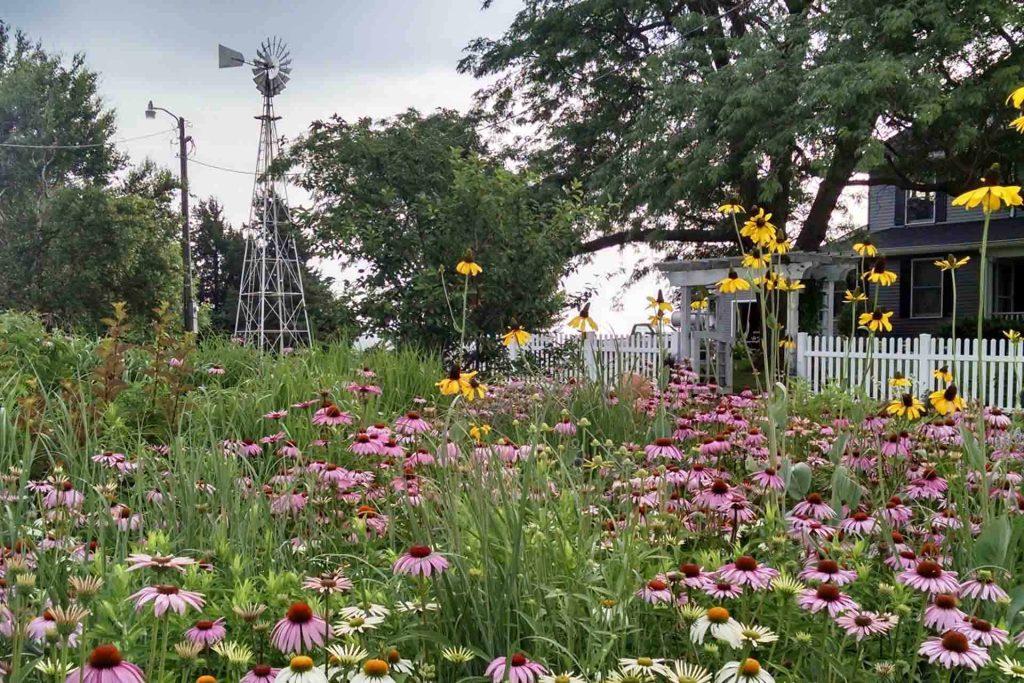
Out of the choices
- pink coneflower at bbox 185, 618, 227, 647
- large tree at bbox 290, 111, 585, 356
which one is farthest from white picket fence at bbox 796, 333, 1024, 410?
pink coneflower at bbox 185, 618, 227, 647

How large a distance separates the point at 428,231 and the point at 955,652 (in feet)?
25.7

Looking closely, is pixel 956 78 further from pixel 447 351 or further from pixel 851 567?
pixel 851 567

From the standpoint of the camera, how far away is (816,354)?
11.8 meters

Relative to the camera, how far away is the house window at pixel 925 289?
21844 millimetres

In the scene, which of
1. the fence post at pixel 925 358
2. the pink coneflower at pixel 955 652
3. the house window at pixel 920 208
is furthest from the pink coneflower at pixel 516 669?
the house window at pixel 920 208

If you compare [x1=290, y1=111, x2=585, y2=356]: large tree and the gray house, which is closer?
[x1=290, y1=111, x2=585, y2=356]: large tree

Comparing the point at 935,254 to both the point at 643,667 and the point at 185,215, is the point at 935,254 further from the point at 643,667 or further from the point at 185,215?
the point at 643,667

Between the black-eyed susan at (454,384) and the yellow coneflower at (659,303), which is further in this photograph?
the yellow coneflower at (659,303)

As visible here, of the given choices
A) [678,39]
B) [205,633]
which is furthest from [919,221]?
[205,633]

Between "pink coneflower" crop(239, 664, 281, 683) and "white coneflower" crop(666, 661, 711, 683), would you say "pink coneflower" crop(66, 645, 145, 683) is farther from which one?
"white coneflower" crop(666, 661, 711, 683)

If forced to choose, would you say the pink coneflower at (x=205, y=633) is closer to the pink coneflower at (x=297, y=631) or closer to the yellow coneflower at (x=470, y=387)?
the pink coneflower at (x=297, y=631)

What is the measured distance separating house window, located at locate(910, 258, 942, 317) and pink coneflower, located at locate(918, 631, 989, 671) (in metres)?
21.8

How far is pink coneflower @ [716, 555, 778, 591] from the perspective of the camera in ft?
5.83

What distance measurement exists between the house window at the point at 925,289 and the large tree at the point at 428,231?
14.8 metres
